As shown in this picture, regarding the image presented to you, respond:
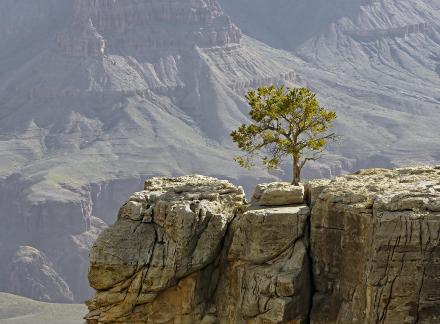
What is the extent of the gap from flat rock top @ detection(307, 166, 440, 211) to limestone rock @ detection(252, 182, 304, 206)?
651mm

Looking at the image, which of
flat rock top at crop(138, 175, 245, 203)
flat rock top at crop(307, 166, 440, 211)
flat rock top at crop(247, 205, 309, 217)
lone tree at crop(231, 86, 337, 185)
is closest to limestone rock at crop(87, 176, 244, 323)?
flat rock top at crop(138, 175, 245, 203)

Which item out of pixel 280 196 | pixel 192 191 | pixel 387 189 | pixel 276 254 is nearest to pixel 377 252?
pixel 387 189

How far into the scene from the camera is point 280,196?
5612cm

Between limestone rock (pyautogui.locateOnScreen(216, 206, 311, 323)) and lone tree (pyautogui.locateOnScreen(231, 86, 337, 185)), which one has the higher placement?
lone tree (pyautogui.locateOnScreen(231, 86, 337, 185))

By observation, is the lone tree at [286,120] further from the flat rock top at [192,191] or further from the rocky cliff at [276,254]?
the rocky cliff at [276,254]

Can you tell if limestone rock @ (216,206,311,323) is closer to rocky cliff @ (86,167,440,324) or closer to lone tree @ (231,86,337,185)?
rocky cliff @ (86,167,440,324)

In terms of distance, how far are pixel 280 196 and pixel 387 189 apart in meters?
5.72

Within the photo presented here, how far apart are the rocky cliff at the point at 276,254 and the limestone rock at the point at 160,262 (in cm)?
5

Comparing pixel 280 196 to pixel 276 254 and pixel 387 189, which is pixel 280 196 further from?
pixel 387 189

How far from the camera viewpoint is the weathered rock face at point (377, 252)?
4909 cm

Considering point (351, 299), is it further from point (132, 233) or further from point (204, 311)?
point (132, 233)

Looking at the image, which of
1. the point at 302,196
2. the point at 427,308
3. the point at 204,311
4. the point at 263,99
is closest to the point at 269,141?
the point at 263,99

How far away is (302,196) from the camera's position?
2200 inches

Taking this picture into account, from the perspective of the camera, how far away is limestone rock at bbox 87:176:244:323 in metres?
54.5
